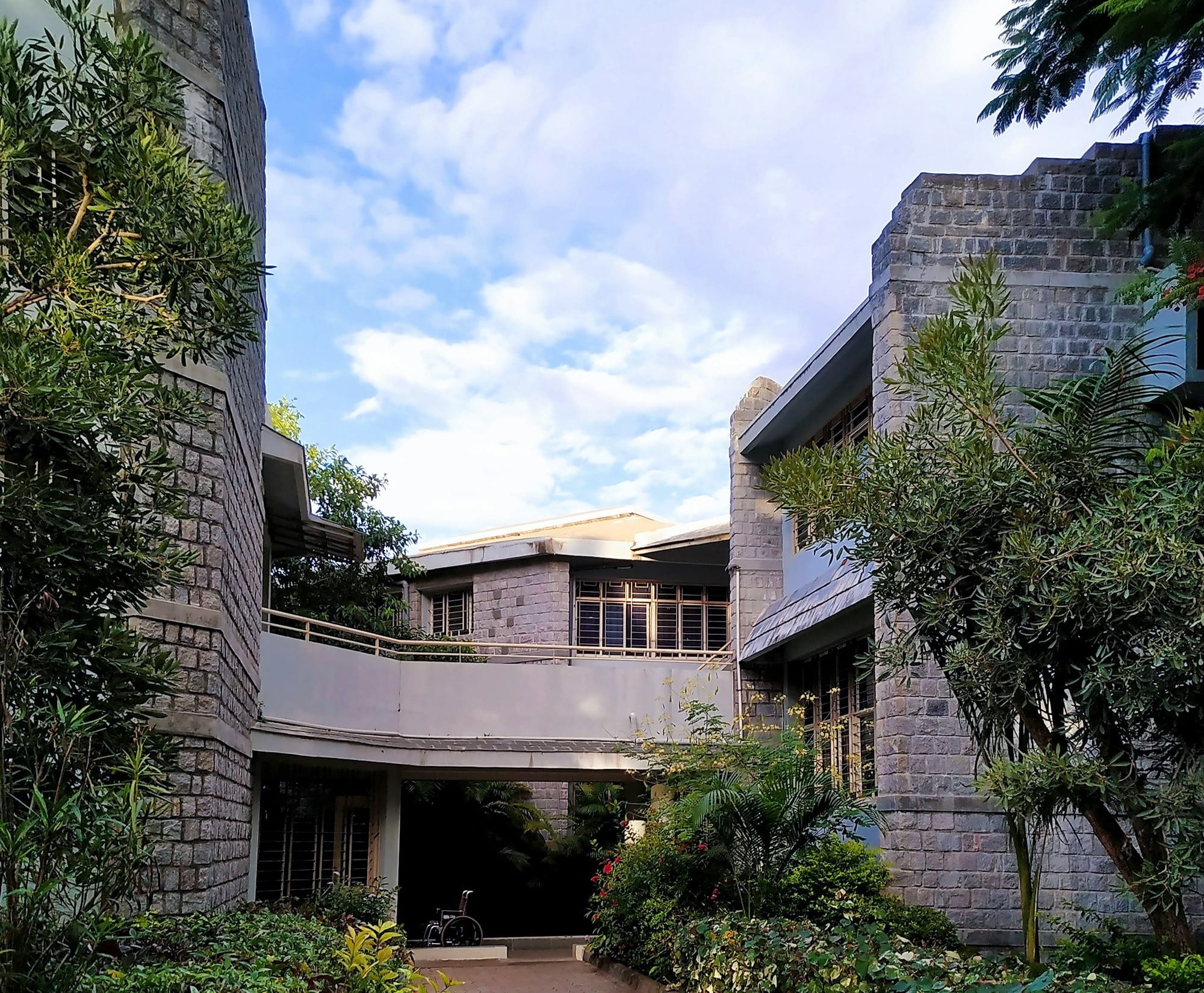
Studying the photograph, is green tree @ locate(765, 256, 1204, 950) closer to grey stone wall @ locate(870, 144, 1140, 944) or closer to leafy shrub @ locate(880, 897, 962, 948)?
leafy shrub @ locate(880, 897, 962, 948)

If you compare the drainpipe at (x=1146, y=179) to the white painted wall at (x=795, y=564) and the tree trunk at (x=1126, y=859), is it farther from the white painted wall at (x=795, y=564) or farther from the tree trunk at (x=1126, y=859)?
the tree trunk at (x=1126, y=859)

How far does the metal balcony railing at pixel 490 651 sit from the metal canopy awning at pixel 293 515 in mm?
1044

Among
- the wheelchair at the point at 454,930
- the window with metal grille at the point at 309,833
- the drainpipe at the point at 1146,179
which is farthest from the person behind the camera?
the wheelchair at the point at 454,930

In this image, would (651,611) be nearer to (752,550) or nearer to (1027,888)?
(752,550)

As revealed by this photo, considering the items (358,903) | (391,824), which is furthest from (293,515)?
(358,903)

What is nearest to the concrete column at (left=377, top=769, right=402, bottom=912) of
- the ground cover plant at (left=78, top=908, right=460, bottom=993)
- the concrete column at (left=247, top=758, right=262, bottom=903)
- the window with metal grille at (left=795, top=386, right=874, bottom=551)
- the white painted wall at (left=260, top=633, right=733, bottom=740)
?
the white painted wall at (left=260, top=633, right=733, bottom=740)

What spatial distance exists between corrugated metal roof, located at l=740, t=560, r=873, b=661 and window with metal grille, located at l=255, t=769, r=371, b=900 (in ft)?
18.5

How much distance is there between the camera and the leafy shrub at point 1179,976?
740 centimetres

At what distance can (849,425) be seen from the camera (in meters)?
15.4

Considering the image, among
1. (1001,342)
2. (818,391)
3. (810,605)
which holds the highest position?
(818,391)

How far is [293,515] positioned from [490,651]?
18.5 ft

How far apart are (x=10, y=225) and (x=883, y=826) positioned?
908cm

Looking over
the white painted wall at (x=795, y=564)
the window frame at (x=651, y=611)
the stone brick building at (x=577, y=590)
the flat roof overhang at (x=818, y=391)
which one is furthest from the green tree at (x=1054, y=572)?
the window frame at (x=651, y=611)

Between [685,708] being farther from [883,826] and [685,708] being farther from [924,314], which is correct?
[924,314]
